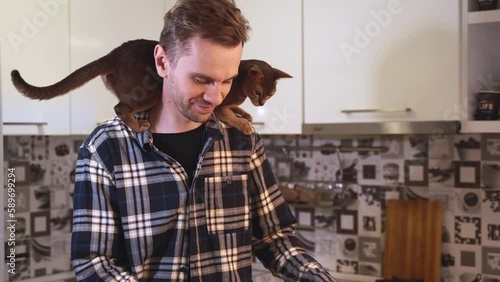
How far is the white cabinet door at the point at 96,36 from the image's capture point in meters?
1.94

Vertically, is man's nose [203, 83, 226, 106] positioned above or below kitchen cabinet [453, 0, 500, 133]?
below

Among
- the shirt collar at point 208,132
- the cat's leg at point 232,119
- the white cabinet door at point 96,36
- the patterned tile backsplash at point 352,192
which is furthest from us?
the patterned tile backsplash at point 352,192

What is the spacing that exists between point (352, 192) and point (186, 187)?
1242 millimetres

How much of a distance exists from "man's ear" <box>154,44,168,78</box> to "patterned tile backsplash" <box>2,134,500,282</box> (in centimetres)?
129

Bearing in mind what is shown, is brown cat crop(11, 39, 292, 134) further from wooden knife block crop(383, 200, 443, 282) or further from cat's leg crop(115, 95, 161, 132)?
wooden knife block crop(383, 200, 443, 282)

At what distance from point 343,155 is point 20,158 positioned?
4.49ft

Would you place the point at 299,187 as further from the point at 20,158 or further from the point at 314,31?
the point at 20,158

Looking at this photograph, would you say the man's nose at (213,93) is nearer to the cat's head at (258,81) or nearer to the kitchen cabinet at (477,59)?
the cat's head at (258,81)

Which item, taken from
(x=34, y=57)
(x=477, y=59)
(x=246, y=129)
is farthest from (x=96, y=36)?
(x=477, y=59)

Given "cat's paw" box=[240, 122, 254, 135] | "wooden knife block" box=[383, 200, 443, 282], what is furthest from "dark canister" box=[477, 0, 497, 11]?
"cat's paw" box=[240, 122, 254, 135]

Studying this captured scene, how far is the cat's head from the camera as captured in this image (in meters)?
1.36

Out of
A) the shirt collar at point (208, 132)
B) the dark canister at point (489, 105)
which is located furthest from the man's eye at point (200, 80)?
the dark canister at point (489, 105)

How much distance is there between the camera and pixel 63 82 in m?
1.34

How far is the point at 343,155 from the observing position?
233cm
